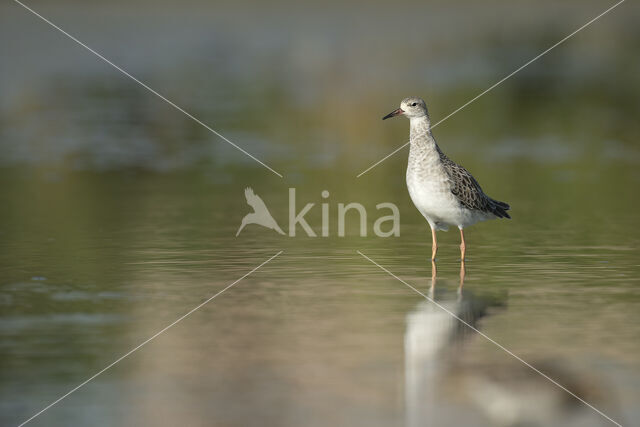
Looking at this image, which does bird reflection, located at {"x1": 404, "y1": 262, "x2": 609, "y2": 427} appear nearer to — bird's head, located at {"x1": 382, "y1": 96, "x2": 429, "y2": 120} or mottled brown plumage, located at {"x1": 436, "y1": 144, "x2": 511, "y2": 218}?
mottled brown plumage, located at {"x1": 436, "y1": 144, "x2": 511, "y2": 218}

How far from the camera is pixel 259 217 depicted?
1568 cm

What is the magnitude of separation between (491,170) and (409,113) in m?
5.93

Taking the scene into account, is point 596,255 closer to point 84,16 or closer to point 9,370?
point 9,370

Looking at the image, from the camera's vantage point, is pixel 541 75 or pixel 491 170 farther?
pixel 541 75

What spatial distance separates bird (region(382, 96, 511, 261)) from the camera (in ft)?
43.0

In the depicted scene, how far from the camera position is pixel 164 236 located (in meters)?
14.2

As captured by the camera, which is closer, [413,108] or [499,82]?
[413,108]

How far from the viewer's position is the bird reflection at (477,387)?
7.34 meters

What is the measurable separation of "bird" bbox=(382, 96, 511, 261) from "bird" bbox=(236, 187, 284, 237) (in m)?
2.10

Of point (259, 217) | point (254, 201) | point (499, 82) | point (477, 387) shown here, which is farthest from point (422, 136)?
point (499, 82)

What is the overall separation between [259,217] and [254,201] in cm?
129

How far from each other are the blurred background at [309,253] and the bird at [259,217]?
0.14m

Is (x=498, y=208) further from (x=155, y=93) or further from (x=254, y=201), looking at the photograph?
(x=155, y=93)

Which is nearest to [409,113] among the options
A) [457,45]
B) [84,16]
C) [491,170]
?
[491,170]
